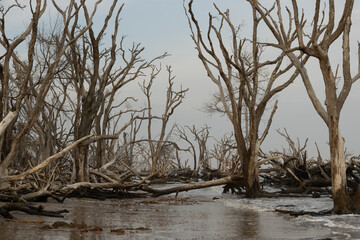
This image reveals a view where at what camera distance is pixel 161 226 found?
24.3 feet

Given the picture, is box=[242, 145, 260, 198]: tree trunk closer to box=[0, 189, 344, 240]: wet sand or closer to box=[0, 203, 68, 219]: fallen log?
box=[0, 189, 344, 240]: wet sand

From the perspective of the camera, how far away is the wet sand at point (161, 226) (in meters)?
6.11

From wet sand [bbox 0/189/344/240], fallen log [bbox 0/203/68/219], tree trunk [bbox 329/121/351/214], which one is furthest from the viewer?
tree trunk [bbox 329/121/351/214]

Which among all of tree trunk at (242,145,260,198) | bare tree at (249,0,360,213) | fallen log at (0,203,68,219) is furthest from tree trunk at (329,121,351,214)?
fallen log at (0,203,68,219)

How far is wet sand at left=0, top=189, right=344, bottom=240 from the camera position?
20.1ft

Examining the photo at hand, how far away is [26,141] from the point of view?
815 inches

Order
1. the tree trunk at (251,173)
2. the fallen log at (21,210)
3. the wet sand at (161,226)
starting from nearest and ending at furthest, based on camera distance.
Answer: the wet sand at (161,226), the fallen log at (21,210), the tree trunk at (251,173)

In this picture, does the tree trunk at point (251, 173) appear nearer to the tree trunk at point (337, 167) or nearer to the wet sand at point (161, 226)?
the wet sand at point (161, 226)

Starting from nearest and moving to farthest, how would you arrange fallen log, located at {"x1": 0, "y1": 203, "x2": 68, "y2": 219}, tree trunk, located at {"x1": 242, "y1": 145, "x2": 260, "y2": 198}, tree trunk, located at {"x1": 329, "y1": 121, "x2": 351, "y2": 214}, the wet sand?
1. the wet sand
2. fallen log, located at {"x1": 0, "y1": 203, "x2": 68, "y2": 219}
3. tree trunk, located at {"x1": 329, "y1": 121, "x2": 351, "y2": 214}
4. tree trunk, located at {"x1": 242, "y1": 145, "x2": 260, "y2": 198}

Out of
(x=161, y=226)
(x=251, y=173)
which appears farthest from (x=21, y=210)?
(x=251, y=173)

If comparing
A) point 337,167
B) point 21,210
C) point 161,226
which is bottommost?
point 161,226

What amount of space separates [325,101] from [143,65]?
1290 centimetres

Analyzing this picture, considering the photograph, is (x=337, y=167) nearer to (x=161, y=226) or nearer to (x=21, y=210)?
(x=161, y=226)

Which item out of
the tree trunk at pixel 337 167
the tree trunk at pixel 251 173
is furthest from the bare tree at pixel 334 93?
the tree trunk at pixel 251 173
